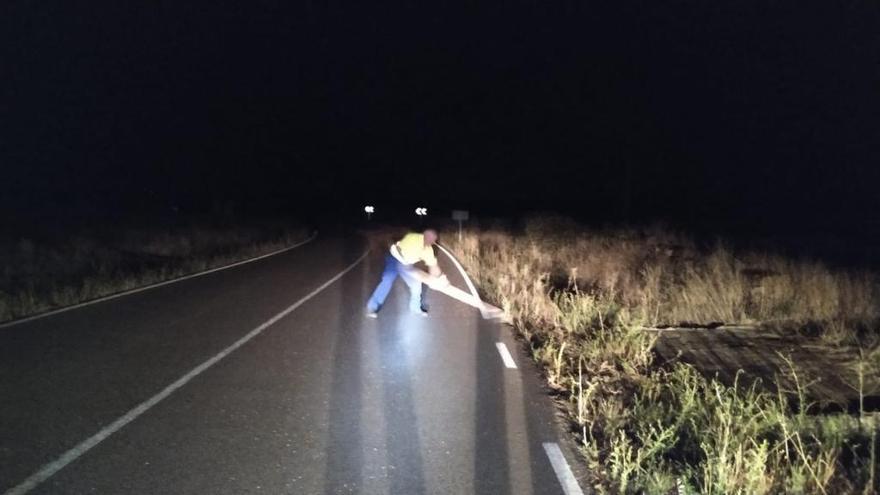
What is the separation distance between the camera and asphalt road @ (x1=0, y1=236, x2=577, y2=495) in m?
4.68

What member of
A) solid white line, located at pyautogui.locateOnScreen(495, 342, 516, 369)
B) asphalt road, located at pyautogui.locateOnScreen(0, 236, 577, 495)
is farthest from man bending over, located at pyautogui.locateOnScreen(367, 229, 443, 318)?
solid white line, located at pyautogui.locateOnScreen(495, 342, 516, 369)

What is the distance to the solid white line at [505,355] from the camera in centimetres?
816

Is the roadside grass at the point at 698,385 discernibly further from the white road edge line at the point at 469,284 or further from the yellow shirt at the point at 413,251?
the yellow shirt at the point at 413,251

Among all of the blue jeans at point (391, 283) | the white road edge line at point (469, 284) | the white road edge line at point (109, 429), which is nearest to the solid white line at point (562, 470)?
the white road edge line at point (109, 429)

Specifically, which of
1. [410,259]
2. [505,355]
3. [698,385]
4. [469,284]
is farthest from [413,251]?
[469,284]

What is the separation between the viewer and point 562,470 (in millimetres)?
4844

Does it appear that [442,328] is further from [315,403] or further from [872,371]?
[872,371]

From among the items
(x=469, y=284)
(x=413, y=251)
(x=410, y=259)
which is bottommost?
(x=469, y=284)

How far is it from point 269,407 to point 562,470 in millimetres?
2833

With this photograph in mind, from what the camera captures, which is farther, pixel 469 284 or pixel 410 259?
pixel 469 284

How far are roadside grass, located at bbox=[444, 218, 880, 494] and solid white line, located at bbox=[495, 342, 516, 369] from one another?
0.35 meters

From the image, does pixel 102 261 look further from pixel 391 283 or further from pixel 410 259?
pixel 410 259

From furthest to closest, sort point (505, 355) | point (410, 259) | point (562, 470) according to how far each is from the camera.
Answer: point (410, 259)
point (505, 355)
point (562, 470)

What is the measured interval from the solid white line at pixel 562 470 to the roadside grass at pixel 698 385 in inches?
6.0
